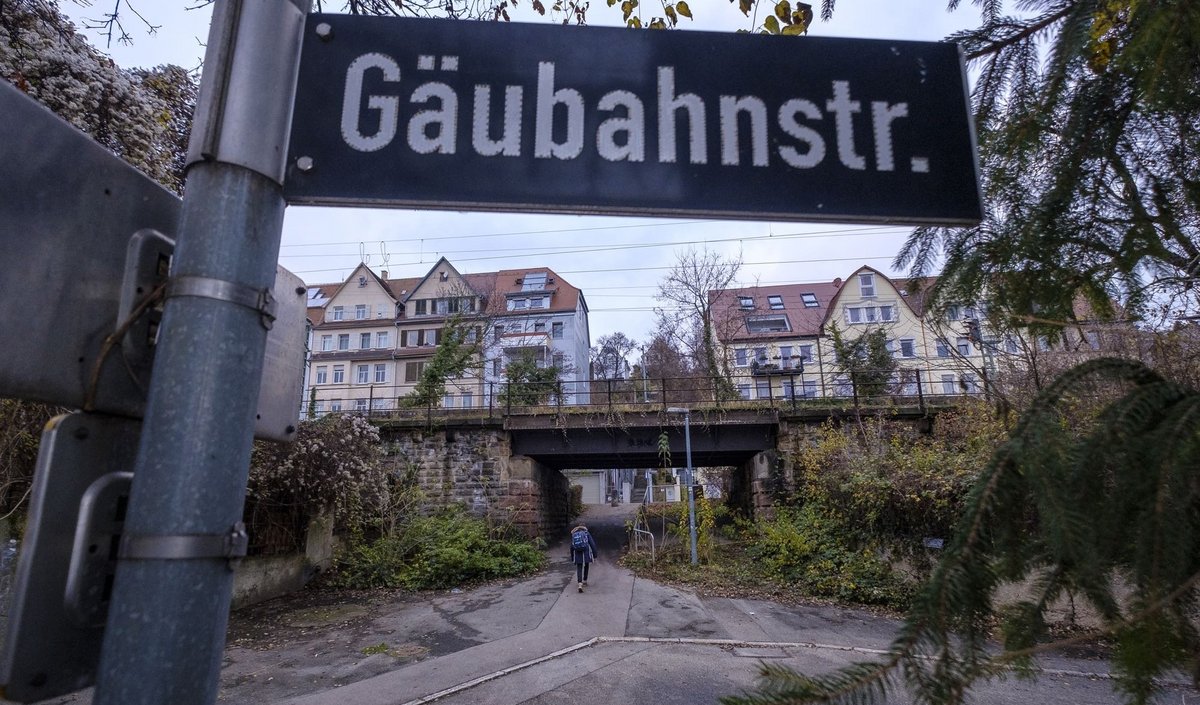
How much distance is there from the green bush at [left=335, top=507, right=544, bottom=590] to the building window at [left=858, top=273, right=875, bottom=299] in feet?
102

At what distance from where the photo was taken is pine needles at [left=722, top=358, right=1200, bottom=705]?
1.03 meters

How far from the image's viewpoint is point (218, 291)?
103 cm

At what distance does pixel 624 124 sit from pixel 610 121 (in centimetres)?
3

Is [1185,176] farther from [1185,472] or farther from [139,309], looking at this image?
[139,309]

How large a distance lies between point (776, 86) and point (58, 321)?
1519 mm

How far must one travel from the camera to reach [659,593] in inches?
525

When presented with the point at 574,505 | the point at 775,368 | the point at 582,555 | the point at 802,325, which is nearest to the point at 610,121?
the point at 582,555

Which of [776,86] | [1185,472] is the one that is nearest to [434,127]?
[776,86]

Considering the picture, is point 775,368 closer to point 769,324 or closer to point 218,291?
point 769,324

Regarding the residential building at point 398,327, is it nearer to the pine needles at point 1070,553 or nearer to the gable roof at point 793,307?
the gable roof at point 793,307

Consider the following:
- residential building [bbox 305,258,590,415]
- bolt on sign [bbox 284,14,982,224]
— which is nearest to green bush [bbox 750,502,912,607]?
bolt on sign [bbox 284,14,982,224]

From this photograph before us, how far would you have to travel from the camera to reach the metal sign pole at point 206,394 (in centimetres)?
90

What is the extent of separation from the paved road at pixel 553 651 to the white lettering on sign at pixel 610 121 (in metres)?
4.91

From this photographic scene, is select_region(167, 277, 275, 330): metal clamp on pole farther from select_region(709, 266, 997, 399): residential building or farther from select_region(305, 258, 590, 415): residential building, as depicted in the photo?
select_region(305, 258, 590, 415): residential building
